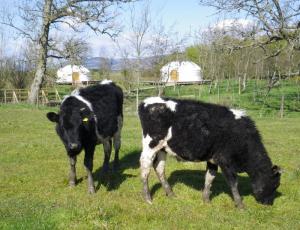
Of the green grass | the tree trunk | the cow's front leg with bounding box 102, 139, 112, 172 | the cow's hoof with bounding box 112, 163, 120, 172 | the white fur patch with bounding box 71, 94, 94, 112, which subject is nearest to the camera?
the green grass

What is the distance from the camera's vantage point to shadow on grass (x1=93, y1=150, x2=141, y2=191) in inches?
390

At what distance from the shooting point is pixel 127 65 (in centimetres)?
3762

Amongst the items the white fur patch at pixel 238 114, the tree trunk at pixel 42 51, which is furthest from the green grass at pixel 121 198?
the tree trunk at pixel 42 51

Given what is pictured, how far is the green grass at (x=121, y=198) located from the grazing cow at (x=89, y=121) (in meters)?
0.72

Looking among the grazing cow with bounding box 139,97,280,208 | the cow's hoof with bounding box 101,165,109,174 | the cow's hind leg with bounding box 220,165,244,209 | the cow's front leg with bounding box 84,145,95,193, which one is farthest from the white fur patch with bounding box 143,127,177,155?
the cow's hoof with bounding box 101,165,109,174

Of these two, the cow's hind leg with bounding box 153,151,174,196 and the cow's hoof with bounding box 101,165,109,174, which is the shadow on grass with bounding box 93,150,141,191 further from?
the cow's hind leg with bounding box 153,151,174,196

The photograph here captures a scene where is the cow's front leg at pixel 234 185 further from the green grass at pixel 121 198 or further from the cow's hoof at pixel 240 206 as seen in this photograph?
the green grass at pixel 121 198

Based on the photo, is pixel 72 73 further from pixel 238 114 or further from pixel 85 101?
pixel 238 114

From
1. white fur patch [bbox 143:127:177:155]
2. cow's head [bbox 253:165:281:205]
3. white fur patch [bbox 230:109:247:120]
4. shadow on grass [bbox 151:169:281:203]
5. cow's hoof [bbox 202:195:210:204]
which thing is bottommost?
shadow on grass [bbox 151:169:281:203]

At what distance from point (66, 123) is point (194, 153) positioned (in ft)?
8.73

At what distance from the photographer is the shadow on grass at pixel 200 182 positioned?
9519 mm

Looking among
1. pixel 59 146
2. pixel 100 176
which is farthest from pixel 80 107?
pixel 59 146

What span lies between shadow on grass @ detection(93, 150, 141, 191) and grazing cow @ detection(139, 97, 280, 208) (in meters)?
1.38

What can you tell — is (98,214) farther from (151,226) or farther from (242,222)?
(242,222)
